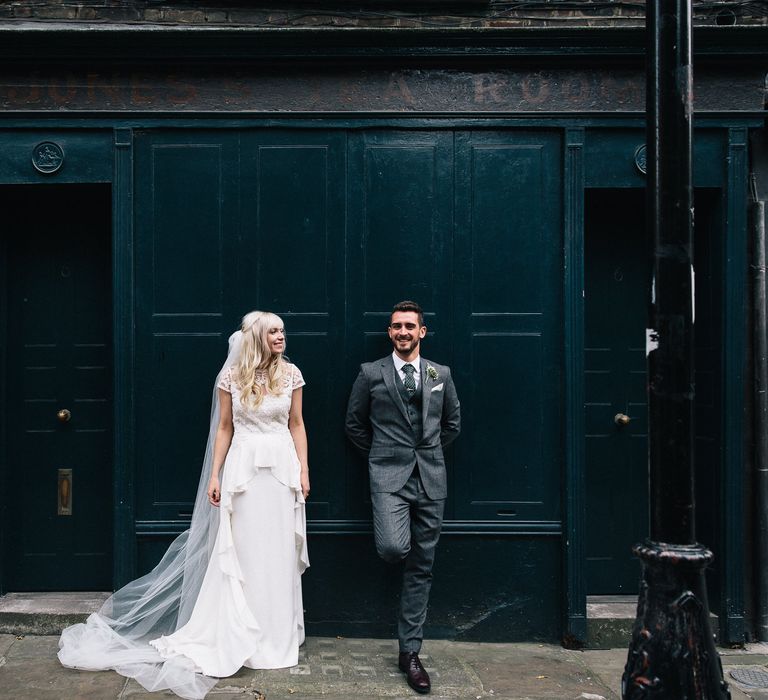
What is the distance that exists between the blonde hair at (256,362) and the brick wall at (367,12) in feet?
8.34

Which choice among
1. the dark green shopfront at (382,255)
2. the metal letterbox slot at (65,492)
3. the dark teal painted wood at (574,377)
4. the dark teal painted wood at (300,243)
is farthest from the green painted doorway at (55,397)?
the dark teal painted wood at (574,377)

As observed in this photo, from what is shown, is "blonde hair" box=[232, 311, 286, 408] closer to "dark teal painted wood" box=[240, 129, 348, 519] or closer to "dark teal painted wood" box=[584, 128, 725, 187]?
"dark teal painted wood" box=[240, 129, 348, 519]

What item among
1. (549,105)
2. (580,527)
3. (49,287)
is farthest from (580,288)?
(49,287)

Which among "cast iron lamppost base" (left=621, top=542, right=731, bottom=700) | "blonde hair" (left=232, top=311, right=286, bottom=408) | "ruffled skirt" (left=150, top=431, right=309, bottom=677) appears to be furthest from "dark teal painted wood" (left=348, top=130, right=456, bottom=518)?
"cast iron lamppost base" (left=621, top=542, right=731, bottom=700)

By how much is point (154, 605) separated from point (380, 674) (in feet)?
5.55

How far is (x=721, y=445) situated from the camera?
579 cm

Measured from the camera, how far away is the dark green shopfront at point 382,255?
575cm

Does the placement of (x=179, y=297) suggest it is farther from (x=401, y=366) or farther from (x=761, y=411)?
(x=761, y=411)

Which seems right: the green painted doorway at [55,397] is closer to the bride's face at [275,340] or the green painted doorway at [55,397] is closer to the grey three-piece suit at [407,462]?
the bride's face at [275,340]

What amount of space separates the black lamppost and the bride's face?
8.60ft

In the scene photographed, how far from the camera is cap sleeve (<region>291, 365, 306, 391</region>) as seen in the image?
210 inches

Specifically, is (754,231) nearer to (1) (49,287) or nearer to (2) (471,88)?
(2) (471,88)

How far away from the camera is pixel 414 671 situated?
486 centimetres

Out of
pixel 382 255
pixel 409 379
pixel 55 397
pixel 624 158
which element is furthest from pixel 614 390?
pixel 55 397
